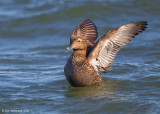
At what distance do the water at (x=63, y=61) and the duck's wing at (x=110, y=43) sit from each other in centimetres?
48

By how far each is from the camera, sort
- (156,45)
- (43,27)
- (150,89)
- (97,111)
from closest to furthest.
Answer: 1. (97,111)
2. (150,89)
3. (156,45)
4. (43,27)

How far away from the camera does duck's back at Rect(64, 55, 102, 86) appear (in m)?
6.64

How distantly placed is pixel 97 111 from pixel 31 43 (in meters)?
6.00

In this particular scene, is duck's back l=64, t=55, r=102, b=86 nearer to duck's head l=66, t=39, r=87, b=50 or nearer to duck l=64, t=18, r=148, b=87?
duck l=64, t=18, r=148, b=87

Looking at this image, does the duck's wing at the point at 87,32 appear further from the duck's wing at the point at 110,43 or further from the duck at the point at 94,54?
the duck's wing at the point at 110,43

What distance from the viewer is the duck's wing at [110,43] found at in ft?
21.3

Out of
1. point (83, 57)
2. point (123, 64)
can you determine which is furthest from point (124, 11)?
point (83, 57)

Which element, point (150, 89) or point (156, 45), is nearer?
point (150, 89)

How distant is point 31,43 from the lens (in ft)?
36.6

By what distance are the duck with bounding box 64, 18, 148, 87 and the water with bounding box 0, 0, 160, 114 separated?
0.81 ft

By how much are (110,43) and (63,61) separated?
267 cm

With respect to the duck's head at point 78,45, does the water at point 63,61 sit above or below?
below

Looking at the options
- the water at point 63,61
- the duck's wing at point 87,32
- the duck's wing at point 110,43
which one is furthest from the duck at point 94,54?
the duck's wing at point 87,32

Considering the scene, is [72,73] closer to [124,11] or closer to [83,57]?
[83,57]
